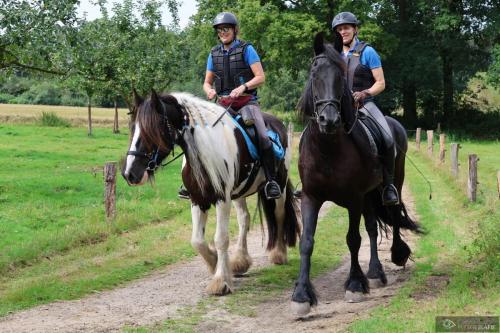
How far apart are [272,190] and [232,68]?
5.30 ft

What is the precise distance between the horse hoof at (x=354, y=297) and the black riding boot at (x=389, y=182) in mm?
1303

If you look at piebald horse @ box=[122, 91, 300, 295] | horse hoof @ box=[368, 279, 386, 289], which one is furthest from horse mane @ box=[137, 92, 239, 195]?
horse hoof @ box=[368, 279, 386, 289]

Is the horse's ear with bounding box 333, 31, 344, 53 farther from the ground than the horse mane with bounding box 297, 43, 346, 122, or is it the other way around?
the horse's ear with bounding box 333, 31, 344, 53

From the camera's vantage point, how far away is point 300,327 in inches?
230

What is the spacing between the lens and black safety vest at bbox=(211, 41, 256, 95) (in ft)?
26.6

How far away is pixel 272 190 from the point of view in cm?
800

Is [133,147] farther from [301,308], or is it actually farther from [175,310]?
[301,308]

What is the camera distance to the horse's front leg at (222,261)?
288 inches

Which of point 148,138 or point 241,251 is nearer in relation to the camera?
point 148,138

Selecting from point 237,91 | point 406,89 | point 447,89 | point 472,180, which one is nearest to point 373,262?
point 237,91

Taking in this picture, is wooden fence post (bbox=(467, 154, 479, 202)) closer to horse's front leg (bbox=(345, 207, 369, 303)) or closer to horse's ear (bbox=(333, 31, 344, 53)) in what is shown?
horse's front leg (bbox=(345, 207, 369, 303))

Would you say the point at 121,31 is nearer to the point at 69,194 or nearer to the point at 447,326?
the point at 69,194

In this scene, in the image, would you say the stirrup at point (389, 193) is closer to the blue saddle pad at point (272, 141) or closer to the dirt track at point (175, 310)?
the dirt track at point (175, 310)

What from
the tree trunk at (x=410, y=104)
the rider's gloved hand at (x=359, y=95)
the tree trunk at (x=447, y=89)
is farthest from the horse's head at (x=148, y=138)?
the tree trunk at (x=447, y=89)
